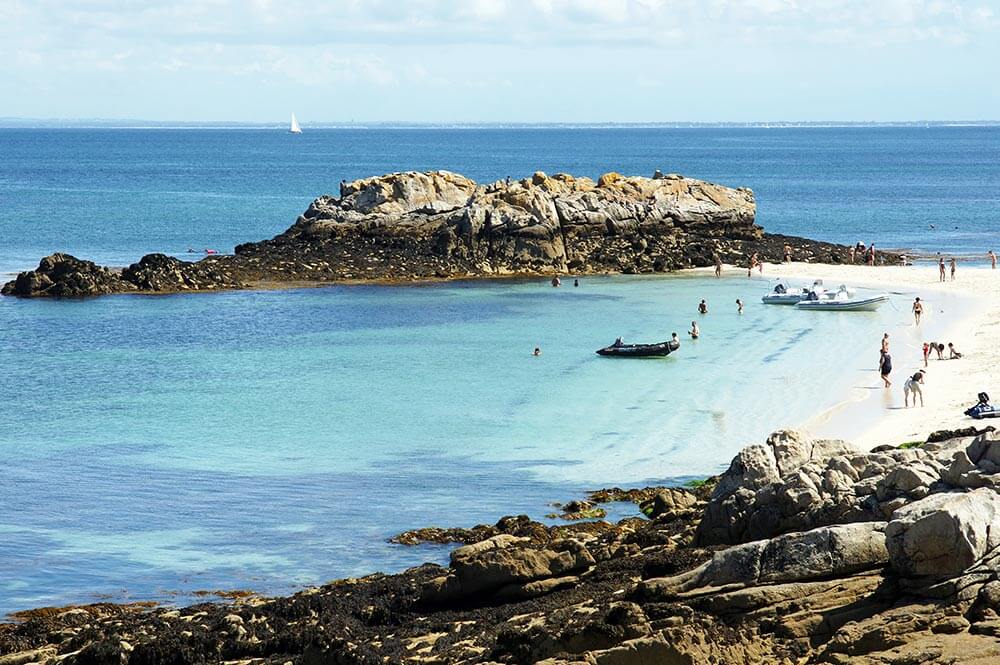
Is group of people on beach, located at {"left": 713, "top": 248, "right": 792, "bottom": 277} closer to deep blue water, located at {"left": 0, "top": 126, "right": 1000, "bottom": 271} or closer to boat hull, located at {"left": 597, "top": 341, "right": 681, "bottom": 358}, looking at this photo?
deep blue water, located at {"left": 0, "top": 126, "right": 1000, "bottom": 271}

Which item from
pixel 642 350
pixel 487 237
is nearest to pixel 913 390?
pixel 642 350

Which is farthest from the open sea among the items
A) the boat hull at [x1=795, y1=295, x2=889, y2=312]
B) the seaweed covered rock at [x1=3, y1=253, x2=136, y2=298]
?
the seaweed covered rock at [x1=3, y1=253, x2=136, y2=298]

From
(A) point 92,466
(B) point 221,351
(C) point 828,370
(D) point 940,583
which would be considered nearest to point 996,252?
(C) point 828,370

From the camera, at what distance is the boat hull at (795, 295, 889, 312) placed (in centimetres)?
5231

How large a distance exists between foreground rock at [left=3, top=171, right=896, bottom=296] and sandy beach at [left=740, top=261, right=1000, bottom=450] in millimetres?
4656

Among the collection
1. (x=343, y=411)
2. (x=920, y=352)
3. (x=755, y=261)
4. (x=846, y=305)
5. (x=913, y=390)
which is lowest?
(x=343, y=411)

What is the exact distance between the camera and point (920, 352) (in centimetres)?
4262

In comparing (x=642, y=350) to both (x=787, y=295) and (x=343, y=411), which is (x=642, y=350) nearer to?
(x=343, y=411)

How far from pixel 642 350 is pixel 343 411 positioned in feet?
36.9

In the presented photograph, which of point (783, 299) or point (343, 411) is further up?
point (783, 299)

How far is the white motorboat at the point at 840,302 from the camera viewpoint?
5234 centimetres

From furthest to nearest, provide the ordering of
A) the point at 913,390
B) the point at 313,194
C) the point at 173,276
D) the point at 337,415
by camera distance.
Result: 1. the point at 313,194
2. the point at 173,276
3. the point at 337,415
4. the point at 913,390

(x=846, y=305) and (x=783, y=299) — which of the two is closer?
(x=846, y=305)

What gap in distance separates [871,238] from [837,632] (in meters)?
70.3
